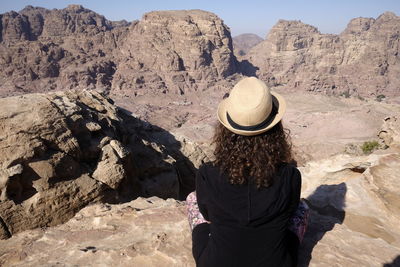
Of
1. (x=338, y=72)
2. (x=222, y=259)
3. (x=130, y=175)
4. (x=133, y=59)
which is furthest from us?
(x=338, y=72)

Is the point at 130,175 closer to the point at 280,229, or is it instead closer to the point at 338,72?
the point at 280,229

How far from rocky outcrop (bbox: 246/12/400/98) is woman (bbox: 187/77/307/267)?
→ 60.8 m

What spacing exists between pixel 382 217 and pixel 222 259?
3.27 metres

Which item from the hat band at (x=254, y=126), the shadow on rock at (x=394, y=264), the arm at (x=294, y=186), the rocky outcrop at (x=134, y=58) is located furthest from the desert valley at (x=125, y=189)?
the rocky outcrop at (x=134, y=58)

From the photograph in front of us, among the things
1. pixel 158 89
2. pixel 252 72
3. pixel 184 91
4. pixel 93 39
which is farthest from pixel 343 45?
pixel 93 39

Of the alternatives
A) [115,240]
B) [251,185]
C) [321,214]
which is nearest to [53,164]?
[115,240]

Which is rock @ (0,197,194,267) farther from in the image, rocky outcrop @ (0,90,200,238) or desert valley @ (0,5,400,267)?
rocky outcrop @ (0,90,200,238)

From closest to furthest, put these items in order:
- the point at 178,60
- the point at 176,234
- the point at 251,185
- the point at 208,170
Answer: the point at 251,185 → the point at 208,170 → the point at 176,234 → the point at 178,60

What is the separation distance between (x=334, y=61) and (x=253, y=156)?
73.1 meters

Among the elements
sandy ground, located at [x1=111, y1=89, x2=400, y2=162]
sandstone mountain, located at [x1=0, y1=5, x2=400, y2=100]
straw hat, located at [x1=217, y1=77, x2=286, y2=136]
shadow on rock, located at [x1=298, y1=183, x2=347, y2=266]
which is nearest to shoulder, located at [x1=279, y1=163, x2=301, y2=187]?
straw hat, located at [x1=217, y1=77, x2=286, y2=136]

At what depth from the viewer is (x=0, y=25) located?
70.3 meters

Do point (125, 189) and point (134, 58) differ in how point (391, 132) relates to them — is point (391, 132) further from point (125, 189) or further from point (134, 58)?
point (134, 58)

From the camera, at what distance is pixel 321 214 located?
427 centimetres

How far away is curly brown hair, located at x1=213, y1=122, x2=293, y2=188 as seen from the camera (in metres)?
2.03
